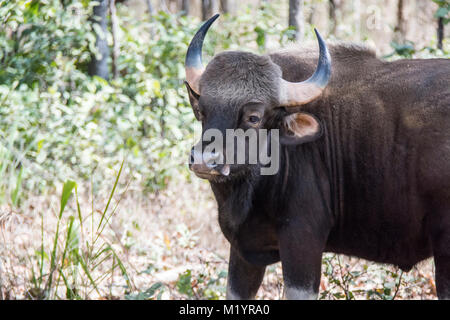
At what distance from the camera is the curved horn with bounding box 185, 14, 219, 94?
4.07 metres

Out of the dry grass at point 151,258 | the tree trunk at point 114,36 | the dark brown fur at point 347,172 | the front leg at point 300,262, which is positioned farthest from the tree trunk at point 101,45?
the front leg at point 300,262

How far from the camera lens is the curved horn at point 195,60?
4074 mm

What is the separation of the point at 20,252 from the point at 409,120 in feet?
12.8

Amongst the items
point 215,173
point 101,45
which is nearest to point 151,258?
point 215,173

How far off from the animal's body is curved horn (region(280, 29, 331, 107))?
0.18ft

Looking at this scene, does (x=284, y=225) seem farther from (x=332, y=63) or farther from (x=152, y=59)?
(x=152, y=59)

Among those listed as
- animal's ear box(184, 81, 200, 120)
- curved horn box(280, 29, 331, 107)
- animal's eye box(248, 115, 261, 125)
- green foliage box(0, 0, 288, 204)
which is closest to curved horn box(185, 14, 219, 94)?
animal's ear box(184, 81, 200, 120)

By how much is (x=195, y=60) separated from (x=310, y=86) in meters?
0.87

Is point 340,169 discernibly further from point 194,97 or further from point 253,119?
point 194,97

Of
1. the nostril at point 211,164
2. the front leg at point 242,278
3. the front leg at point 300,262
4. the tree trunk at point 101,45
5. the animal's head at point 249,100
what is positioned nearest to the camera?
the nostril at point 211,164

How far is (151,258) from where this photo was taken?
6.04 metres

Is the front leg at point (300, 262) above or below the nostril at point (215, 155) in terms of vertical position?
below

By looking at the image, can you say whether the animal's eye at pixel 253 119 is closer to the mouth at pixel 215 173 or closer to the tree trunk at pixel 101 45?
the mouth at pixel 215 173

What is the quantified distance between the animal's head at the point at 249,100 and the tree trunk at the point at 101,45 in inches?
160
